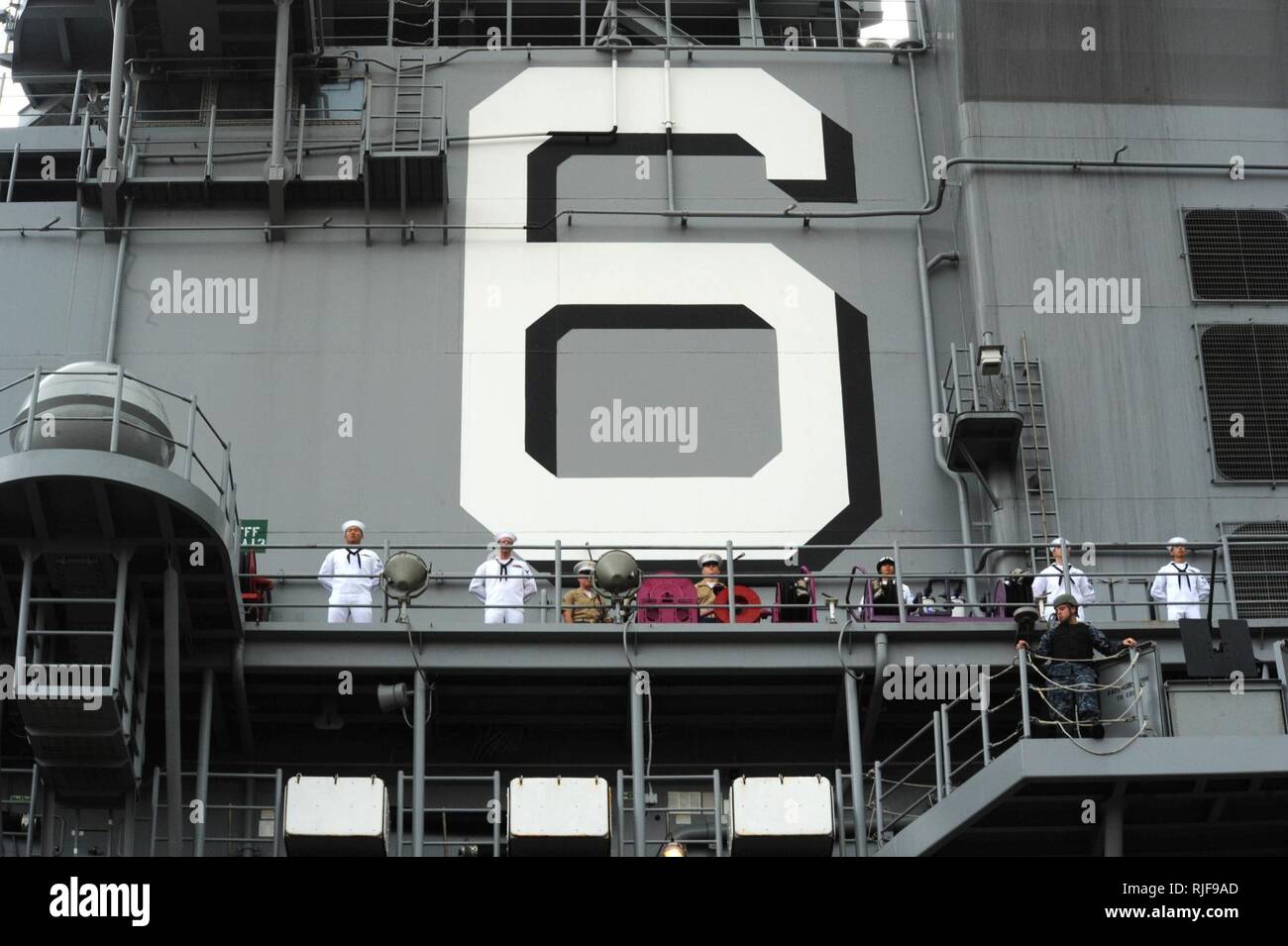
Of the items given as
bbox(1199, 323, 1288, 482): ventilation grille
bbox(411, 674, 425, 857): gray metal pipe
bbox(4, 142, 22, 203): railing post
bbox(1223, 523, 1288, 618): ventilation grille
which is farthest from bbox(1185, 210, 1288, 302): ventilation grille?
bbox(4, 142, 22, 203): railing post

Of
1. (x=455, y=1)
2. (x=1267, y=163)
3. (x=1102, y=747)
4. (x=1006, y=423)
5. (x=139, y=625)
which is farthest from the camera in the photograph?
(x=455, y=1)

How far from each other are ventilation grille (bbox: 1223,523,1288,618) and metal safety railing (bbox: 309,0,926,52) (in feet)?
25.2

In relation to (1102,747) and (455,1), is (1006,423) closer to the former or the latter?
(1102,747)

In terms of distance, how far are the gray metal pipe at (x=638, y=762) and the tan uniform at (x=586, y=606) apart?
86 cm

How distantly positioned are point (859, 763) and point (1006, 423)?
16.1 feet

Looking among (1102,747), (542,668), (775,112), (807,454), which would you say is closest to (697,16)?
(775,112)

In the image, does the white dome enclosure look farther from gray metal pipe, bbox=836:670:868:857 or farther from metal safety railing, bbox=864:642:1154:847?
metal safety railing, bbox=864:642:1154:847

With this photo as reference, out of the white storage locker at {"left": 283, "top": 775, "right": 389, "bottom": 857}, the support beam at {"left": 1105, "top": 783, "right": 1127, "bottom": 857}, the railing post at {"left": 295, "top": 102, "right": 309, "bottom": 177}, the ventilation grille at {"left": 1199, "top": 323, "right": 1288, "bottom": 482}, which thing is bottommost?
the support beam at {"left": 1105, "top": 783, "right": 1127, "bottom": 857}

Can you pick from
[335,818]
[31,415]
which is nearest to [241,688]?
[335,818]

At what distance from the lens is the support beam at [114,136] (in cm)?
2416

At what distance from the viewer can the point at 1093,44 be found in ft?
81.4

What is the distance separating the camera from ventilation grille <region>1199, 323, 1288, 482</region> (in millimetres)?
22922

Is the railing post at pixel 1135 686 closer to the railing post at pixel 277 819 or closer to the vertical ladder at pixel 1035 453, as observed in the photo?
the vertical ladder at pixel 1035 453

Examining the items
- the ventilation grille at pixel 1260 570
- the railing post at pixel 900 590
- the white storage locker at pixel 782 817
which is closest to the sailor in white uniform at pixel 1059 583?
the railing post at pixel 900 590
